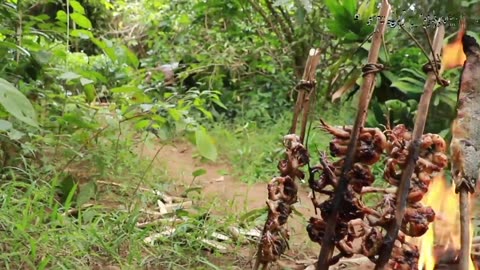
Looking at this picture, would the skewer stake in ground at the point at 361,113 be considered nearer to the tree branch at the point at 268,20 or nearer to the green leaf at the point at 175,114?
the green leaf at the point at 175,114

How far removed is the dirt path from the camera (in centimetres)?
212

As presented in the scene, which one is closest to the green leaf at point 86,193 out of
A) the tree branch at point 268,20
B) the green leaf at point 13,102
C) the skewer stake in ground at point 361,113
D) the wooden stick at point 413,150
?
the green leaf at point 13,102

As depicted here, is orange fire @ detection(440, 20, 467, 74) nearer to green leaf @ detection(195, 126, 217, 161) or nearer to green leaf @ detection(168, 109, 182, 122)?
green leaf @ detection(195, 126, 217, 161)

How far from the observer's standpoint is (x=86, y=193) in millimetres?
2115

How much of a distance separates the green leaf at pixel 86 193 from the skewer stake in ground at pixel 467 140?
141cm

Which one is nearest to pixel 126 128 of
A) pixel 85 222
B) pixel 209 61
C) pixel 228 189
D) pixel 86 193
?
pixel 228 189

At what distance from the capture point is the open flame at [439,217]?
1.20m

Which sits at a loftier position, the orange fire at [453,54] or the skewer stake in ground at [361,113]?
the orange fire at [453,54]

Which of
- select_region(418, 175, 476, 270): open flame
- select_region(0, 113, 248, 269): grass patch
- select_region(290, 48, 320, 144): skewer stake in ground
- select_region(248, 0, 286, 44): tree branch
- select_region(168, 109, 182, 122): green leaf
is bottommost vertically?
select_region(0, 113, 248, 269): grass patch

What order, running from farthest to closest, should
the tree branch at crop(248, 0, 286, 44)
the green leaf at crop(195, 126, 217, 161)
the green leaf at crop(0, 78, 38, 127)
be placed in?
the tree branch at crop(248, 0, 286, 44) < the green leaf at crop(195, 126, 217, 161) < the green leaf at crop(0, 78, 38, 127)

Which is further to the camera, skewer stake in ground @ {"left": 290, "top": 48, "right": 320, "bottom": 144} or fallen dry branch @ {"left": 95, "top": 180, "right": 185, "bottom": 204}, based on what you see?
fallen dry branch @ {"left": 95, "top": 180, "right": 185, "bottom": 204}

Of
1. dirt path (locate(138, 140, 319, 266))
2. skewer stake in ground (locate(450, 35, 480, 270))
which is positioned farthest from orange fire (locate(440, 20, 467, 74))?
dirt path (locate(138, 140, 319, 266))

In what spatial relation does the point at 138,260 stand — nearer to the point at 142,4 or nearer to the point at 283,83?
the point at 283,83

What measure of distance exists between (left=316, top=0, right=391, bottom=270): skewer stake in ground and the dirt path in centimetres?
80
